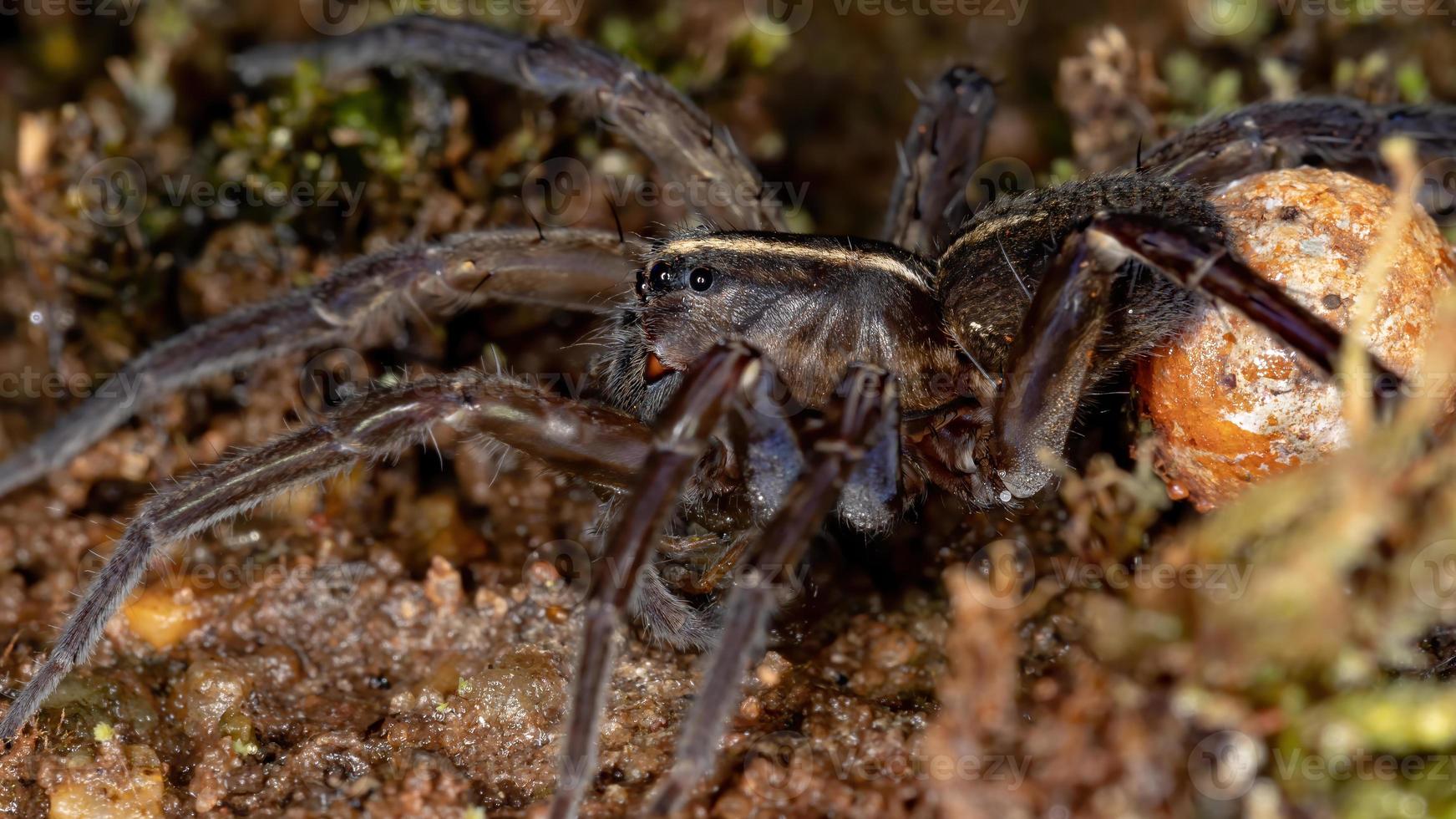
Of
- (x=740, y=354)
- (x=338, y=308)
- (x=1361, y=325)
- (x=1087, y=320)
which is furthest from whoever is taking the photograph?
(x=338, y=308)

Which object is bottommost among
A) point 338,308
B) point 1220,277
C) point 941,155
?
point 1220,277

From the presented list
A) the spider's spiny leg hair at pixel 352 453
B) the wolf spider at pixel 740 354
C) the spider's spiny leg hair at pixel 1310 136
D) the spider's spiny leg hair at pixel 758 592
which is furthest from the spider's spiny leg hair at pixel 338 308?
the spider's spiny leg hair at pixel 1310 136

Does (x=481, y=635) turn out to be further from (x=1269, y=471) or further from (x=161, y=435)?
(x=1269, y=471)

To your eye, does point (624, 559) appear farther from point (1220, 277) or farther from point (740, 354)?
point (1220, 277)

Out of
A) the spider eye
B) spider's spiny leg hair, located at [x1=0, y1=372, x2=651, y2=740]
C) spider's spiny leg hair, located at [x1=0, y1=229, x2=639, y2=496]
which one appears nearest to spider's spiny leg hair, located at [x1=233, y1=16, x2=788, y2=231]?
spider's spiny leg hair, located at [x1=0, y1=229, x2=639, y2=496]

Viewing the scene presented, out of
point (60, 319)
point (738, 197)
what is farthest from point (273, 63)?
point (738, 197)

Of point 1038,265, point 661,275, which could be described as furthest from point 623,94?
point 1038,265
